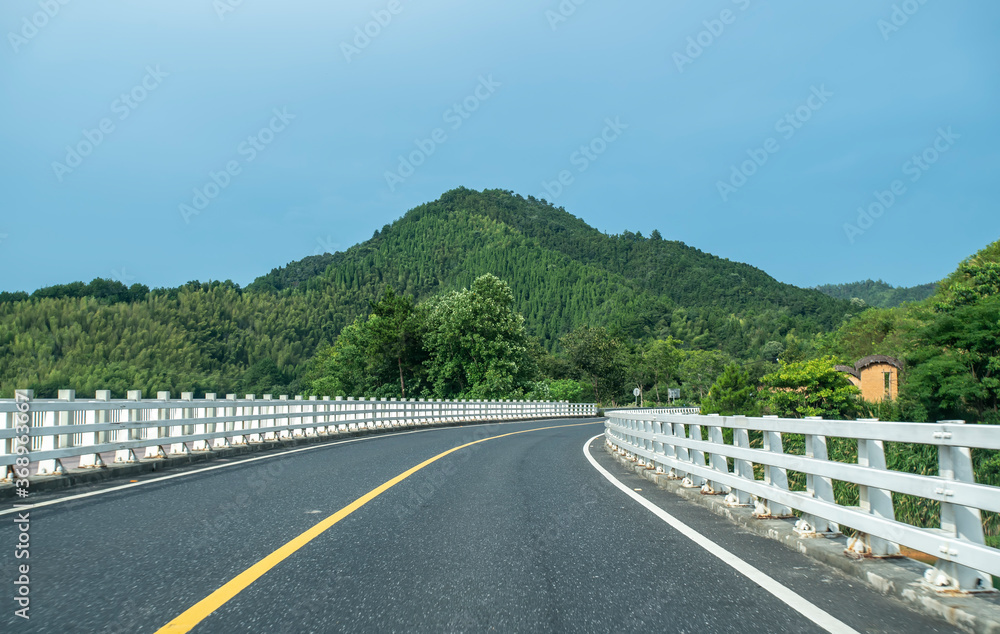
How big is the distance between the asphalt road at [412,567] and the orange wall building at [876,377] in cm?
8201

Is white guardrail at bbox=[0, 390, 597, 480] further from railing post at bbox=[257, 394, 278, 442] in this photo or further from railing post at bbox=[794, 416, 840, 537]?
railing post at bbox=[794, 416, 840, 537]

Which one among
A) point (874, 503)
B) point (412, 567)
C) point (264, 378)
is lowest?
point (412, 567)

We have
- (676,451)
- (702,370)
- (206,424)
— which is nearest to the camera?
(676,451)

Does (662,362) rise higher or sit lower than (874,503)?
higher

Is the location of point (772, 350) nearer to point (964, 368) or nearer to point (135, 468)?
point (964, 368)

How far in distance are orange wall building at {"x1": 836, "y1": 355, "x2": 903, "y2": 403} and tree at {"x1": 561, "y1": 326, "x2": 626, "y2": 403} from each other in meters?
42.2

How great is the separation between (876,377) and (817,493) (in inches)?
3402

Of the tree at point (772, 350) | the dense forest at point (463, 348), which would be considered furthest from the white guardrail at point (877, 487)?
the tree at point (772, 350)

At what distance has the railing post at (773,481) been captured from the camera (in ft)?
23.1

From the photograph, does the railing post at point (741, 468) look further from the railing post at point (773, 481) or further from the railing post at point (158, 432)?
the railing post at point (158, 432)

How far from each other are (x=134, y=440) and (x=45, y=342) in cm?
15923

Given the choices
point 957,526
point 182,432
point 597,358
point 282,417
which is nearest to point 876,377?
point 597,358

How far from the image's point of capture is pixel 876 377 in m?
82.6

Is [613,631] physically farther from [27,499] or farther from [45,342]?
[45,342]
